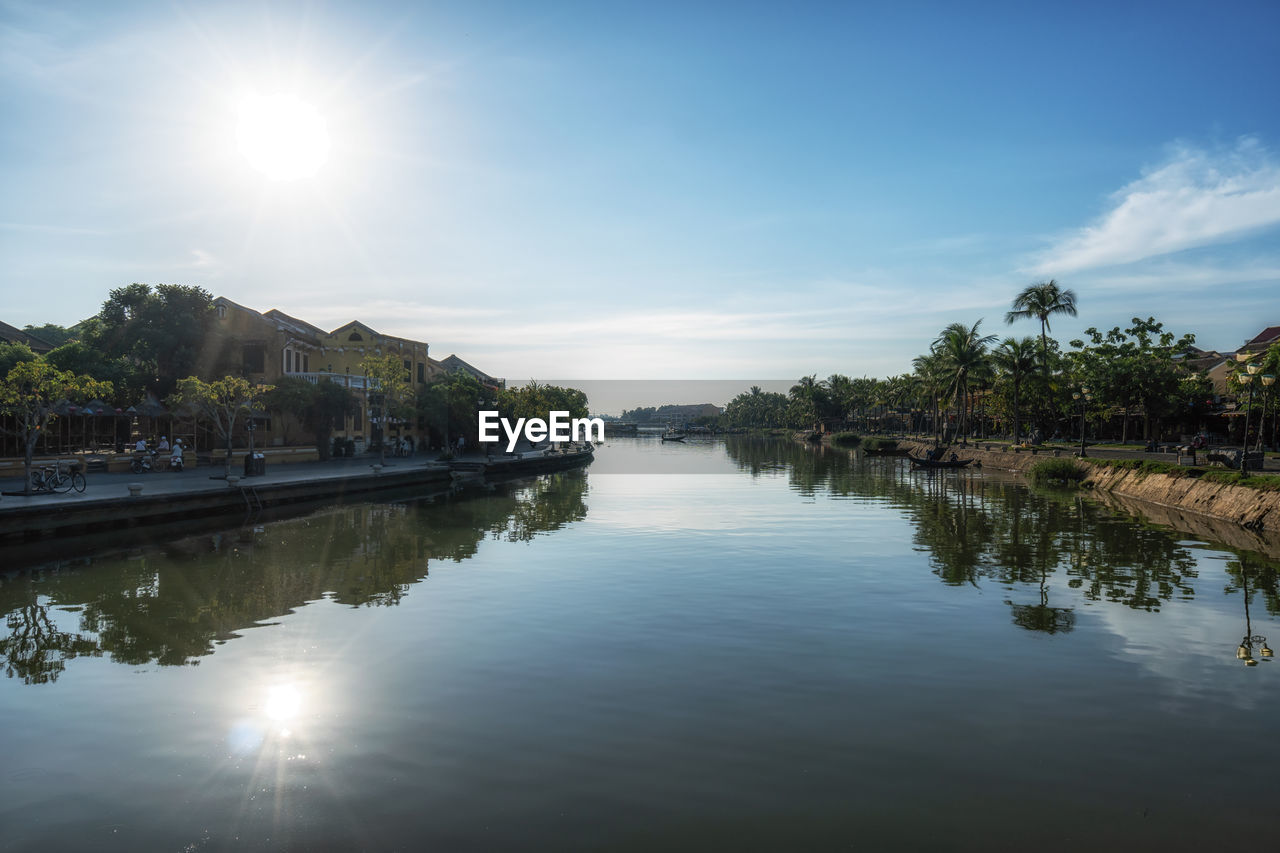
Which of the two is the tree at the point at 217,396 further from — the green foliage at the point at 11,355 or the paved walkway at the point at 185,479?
the green foliage at the point at 11,355

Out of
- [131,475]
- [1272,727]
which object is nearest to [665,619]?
[1272,727]

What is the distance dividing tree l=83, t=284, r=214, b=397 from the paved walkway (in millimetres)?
9282

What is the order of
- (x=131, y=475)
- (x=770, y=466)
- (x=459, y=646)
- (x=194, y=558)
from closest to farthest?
1. (x=459, y=646)
2. (x=194, y=558)
3. (x=131, y=475)
4. (x=770, y=466)

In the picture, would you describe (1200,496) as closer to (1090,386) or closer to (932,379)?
(1090,386)

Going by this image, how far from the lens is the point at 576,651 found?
505 inches

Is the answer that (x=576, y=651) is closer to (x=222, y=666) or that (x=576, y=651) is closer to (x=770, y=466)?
(x=222, y=666)

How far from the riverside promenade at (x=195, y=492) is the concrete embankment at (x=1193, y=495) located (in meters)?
36.3

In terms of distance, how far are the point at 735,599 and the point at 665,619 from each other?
237cm

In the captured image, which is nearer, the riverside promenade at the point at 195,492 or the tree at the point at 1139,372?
the riverside promenade at the point at 195,492

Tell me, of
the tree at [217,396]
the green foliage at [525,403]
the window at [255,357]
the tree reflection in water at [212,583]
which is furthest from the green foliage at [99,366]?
the green foliage at [525,403]

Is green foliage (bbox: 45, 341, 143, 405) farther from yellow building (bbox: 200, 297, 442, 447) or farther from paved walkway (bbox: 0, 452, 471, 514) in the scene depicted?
paved walkway (bbox: 0, 452, 471, 514)

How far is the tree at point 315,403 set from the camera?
48.1 metres

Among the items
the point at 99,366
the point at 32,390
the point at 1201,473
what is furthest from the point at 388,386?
the point at 1201,473

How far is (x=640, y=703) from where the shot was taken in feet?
33.9
